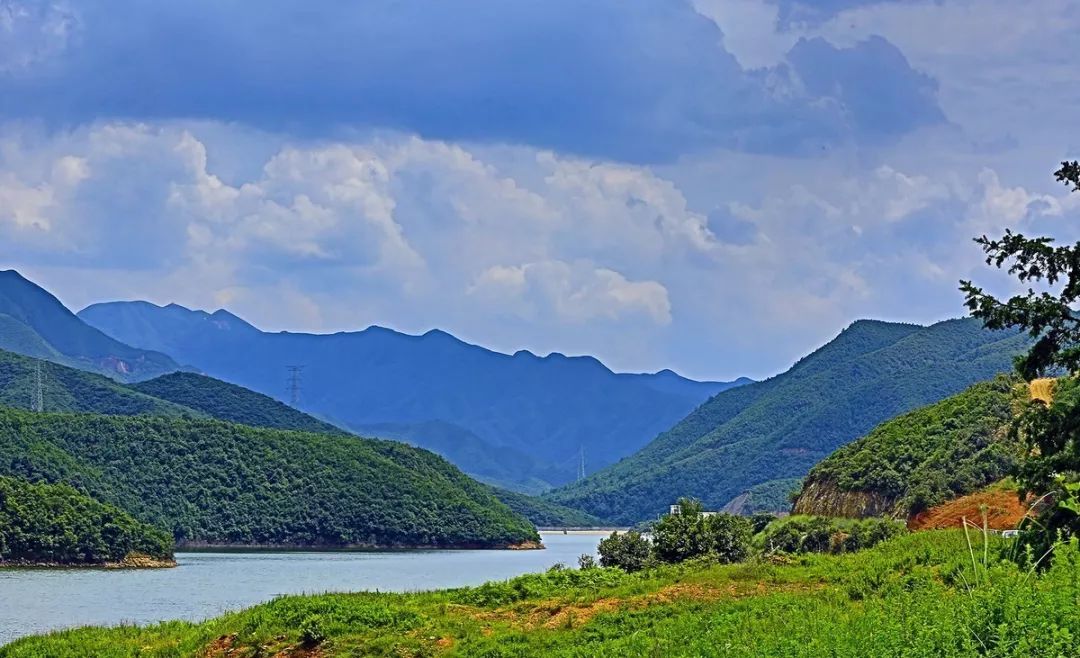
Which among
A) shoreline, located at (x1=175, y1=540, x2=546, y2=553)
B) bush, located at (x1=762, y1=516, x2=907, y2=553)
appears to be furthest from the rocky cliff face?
shoreline, located at (x1=175, y1=540, x2=546, y2=553)

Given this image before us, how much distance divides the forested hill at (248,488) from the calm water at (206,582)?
1477 centimetres

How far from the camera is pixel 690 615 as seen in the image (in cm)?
2584

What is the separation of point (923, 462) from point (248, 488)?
10982 centimetres

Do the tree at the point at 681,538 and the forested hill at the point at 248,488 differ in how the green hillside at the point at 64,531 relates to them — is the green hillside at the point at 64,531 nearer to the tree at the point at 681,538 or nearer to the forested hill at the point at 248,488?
the forested hill at the point at 248,488

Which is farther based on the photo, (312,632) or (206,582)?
(206,582)

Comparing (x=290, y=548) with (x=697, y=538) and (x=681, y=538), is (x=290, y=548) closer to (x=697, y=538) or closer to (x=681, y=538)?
(x=681, y=538)

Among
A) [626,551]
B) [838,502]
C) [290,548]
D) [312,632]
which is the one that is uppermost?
[838,502]

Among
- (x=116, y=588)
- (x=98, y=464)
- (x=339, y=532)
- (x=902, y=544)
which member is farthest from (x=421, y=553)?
(x=902, y=544)

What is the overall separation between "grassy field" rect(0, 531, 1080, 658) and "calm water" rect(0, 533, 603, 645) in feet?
66.3

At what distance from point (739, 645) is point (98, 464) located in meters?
146

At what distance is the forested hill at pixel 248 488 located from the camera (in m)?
152

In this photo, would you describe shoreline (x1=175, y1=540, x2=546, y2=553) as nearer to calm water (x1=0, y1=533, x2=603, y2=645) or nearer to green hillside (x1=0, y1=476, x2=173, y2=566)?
calm water (x1=0, y1=533, x2=603, y2=645)

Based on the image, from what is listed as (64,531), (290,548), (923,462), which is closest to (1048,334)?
(923,462)

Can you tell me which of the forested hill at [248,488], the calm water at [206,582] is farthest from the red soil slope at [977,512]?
the forested hill at [248,488]
